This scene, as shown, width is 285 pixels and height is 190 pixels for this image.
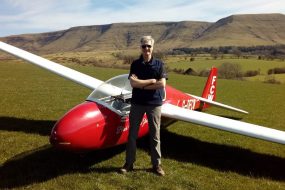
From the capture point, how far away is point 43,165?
7.06 m

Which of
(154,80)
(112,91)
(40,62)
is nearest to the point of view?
(154,80)

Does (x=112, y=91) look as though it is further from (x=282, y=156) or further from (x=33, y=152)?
(x=282, y=156)

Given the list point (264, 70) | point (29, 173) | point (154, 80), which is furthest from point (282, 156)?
point (264, 70)

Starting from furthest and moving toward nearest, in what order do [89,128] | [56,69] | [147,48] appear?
[56,69]
[89,128]
[147,48]

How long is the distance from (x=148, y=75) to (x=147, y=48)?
0.57m

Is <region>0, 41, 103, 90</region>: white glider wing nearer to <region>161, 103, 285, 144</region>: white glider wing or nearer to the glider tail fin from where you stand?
<region>161, 103, 285, 144</region>: white glider wing

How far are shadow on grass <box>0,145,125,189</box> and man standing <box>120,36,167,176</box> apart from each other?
1.13m

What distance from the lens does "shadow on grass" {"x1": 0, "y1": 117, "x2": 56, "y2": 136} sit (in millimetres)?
10039

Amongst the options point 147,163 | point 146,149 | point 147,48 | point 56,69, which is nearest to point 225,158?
point 146,149

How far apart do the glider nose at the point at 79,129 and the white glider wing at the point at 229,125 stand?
89.4 inches

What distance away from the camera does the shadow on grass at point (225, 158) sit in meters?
7.59

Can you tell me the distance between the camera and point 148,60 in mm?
6273

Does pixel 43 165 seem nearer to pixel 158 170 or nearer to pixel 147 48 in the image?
pixel 158 170

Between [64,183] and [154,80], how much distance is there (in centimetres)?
280
